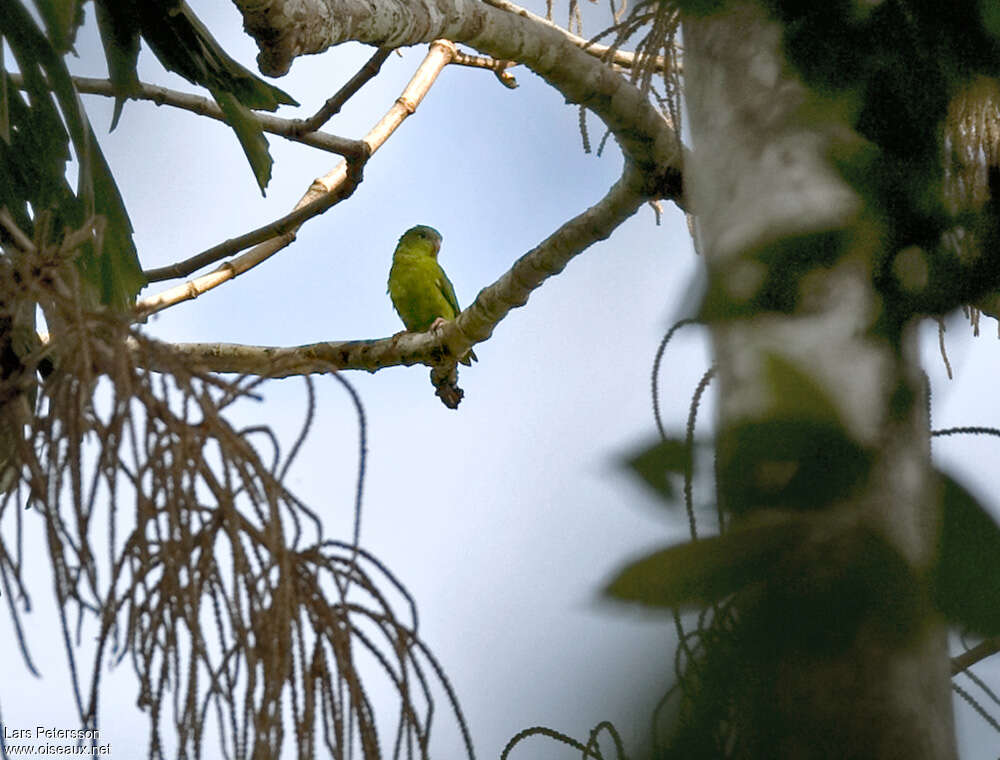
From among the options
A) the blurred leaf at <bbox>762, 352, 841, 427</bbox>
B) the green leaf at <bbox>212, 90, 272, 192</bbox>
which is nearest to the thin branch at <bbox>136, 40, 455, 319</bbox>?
the green leaf at <bbox>212, 90, 272, 192</bbox>

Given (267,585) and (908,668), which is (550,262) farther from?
(908,668)

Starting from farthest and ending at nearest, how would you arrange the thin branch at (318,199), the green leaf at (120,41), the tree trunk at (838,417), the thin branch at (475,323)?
the thin branch at (318,199) < the thin branch at (475,323) < the green leaf at (120,41) < the tree trunk at (838,417)

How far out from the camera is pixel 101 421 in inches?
37.1

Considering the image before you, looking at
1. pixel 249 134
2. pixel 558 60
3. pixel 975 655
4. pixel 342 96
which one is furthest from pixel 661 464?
pixel 342 96

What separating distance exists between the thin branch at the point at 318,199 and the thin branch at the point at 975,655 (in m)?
2.69

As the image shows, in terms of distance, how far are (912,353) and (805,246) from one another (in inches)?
2.8

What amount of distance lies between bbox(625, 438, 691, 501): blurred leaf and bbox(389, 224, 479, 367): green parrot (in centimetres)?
537

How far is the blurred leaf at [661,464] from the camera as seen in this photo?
506 mm

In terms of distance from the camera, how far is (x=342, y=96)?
3.10 metres

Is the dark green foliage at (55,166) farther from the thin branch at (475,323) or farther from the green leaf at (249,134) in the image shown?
the thin branch at (475,323)

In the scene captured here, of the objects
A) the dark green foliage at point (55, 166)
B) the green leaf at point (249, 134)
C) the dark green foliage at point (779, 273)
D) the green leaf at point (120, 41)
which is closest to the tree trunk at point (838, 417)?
the dark green foliage at point (779, 273)

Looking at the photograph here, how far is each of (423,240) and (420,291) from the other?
1.78 feet

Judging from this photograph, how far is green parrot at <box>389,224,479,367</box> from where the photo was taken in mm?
5959

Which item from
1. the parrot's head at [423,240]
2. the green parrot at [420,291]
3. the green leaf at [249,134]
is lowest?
the green leaf at [249,134]
